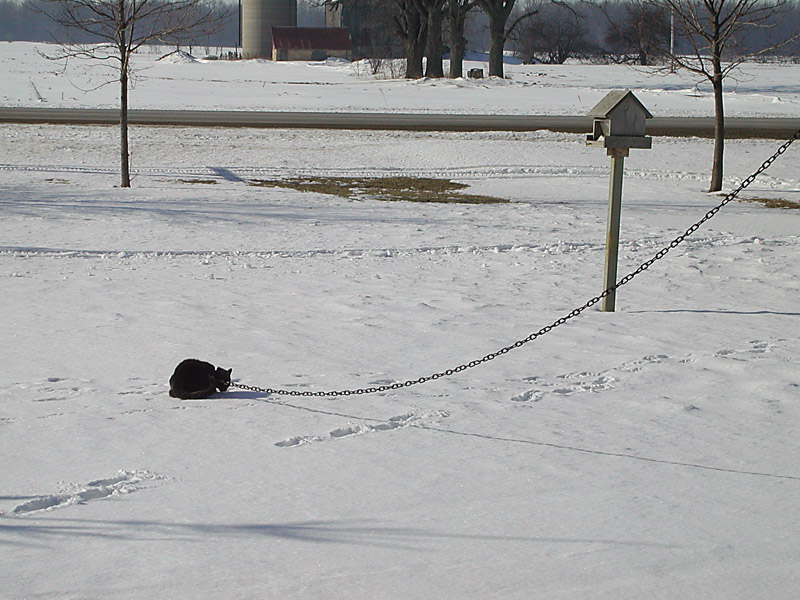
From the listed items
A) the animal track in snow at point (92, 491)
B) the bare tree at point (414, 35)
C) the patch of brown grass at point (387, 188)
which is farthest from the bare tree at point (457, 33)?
the animal track in snow at point (92, 491)

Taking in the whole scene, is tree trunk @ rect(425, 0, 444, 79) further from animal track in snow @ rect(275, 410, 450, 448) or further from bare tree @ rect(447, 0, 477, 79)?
animal track in snow @ rect(275, 410, 450, 448)

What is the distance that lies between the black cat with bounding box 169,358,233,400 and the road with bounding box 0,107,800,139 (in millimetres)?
Result: 20057

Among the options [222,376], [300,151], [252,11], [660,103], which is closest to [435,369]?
[222,376]

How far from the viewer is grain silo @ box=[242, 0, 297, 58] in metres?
88.5

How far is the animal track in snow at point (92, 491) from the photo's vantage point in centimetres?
385

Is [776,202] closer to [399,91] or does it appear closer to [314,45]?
[399,91]

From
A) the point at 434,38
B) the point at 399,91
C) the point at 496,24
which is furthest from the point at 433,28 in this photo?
the point at 399,91

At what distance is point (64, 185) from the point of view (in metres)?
14.9

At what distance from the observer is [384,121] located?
89.2 feet

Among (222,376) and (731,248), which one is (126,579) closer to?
(222,376)

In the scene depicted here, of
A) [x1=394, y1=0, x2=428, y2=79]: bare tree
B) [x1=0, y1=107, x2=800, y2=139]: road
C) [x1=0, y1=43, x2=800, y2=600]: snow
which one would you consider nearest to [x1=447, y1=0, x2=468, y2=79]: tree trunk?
[x1=394, y1=0, x2=428, y2=79]: bare tree

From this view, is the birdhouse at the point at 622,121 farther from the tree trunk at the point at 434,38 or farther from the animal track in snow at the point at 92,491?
the tree trunk at the point at 434,38

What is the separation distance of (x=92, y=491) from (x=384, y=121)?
2405 cm

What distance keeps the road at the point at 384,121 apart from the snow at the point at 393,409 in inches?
495
